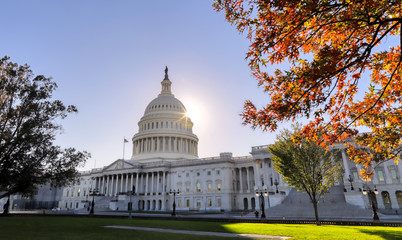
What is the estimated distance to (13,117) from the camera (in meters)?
27.6

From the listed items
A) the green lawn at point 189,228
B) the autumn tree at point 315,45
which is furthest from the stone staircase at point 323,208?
the autumn tree at point 315,45

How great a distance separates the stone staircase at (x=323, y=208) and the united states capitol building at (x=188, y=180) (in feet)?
0.58

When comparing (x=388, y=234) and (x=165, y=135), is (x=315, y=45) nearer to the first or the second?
(x=388, y=234)

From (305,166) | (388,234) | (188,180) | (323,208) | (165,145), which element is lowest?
(388,234)

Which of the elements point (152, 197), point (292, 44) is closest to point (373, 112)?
point (292, 44)

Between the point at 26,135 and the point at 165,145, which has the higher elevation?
the point at 165,145

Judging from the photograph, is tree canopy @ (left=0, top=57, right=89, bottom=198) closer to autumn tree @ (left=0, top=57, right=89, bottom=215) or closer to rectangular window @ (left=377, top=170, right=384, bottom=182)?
autumn tree @ (left=0, top=57, right=89, bottom=215)

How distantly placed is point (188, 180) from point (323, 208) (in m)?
45.9

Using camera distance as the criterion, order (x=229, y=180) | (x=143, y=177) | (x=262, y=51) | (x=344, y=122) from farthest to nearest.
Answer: (x=143, y=177) → (x=229, y=180) → (x=344, y=122) → (x=262, y=51)

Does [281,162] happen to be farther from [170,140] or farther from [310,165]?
[170,140]

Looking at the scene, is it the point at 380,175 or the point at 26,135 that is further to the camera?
the point at 380,175

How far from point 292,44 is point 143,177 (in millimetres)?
88012

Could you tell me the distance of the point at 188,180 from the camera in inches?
3214

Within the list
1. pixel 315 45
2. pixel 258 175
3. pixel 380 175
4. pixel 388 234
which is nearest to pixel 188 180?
pixel 258 175
